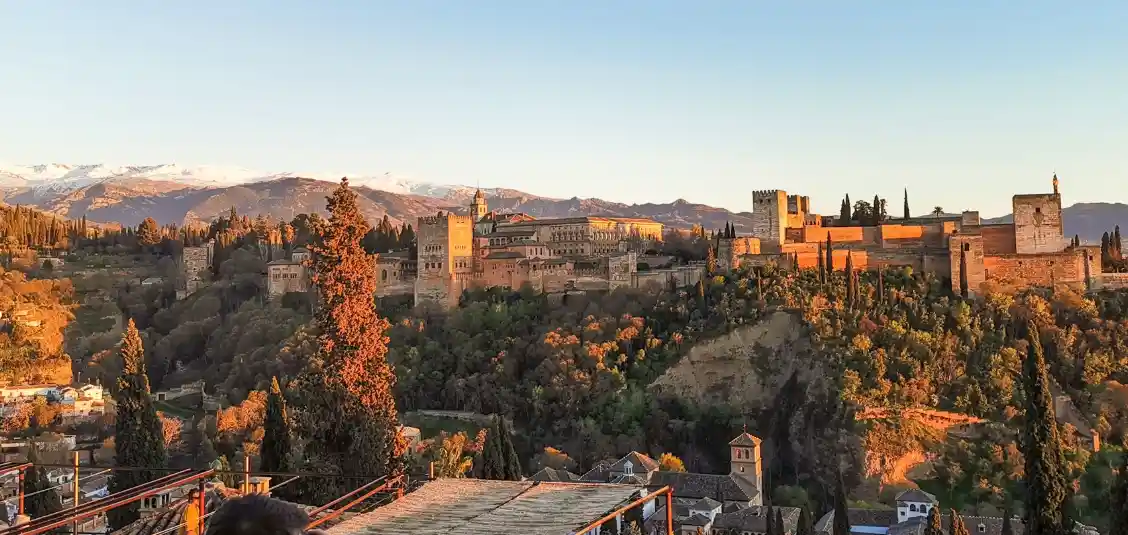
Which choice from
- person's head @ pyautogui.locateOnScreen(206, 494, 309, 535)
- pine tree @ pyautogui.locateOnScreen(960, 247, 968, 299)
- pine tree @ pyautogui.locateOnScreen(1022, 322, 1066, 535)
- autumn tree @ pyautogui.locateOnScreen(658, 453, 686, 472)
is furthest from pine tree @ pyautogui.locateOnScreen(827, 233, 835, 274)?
person's head @ pyautogui.locateOnScreen(206, 494, 309, 535)

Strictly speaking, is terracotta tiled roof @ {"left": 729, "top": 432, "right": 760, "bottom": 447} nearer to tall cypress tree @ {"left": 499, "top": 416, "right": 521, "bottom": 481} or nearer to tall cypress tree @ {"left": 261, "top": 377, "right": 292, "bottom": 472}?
tall cypress tree @ {"left": 499, "top": 416, "right": 521, "bottom": 481}

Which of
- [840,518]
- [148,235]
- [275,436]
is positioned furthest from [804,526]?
[148,235]

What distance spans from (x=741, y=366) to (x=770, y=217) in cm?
814

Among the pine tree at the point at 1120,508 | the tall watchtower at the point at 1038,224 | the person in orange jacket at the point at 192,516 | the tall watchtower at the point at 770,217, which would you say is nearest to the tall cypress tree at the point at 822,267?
the tall watchtower at the point at 770,217

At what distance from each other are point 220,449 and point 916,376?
27614 millimetres

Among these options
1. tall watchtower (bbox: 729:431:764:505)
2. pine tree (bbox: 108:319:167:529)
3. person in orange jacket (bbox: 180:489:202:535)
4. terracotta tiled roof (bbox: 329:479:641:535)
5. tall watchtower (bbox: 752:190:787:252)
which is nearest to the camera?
terracotta tiled roof (bbox: 329:479:641:535)

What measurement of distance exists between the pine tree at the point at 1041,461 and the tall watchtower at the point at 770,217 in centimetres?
2661

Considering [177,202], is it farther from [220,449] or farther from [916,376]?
[916,376]

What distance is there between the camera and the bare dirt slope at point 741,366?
140ft

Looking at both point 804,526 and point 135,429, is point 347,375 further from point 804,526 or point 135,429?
point 804,526

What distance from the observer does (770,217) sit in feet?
156

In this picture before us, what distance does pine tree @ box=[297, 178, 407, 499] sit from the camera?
1719 cm

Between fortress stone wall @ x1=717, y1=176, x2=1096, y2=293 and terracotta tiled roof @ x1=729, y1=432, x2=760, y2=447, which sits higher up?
fortress stone wall @ x1=717, y1=176, x2=1096, y2=293

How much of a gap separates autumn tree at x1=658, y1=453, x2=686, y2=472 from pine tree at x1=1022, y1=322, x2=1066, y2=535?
17315 millimetres
